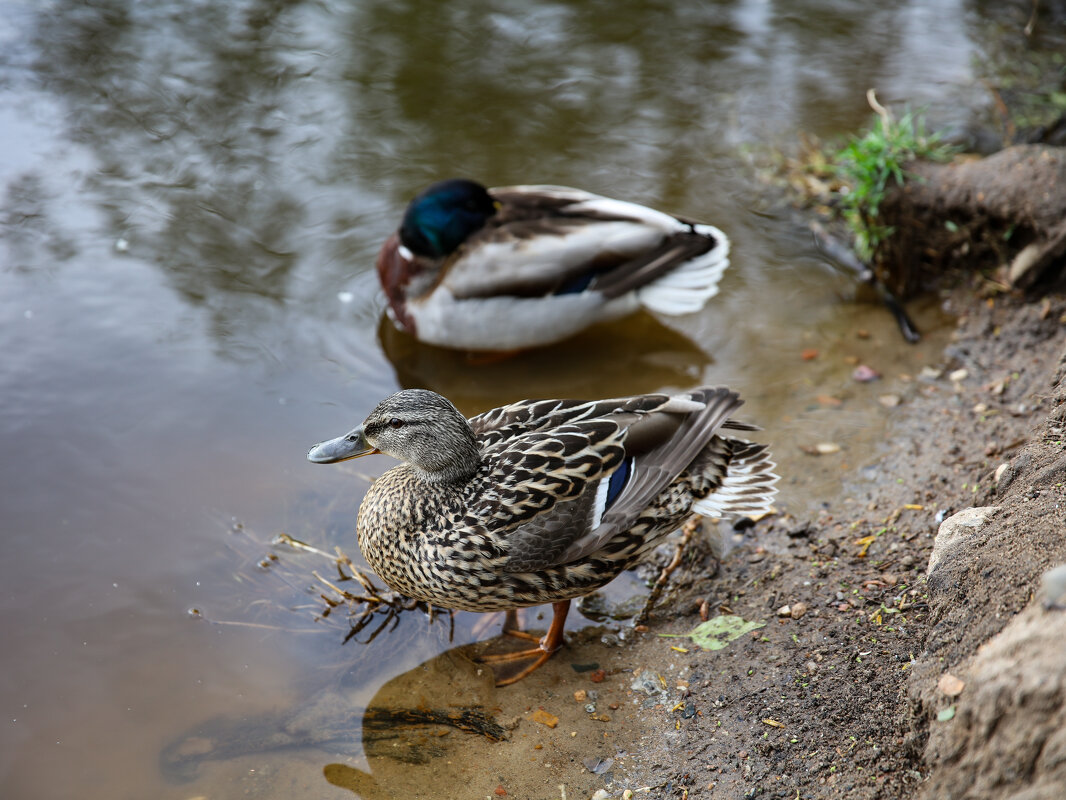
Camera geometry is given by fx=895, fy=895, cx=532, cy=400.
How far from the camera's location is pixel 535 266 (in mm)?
4980

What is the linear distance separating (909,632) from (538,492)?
1.28 meters

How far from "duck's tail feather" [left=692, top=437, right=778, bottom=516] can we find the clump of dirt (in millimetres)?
298

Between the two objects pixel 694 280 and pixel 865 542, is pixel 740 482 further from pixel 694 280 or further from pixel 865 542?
pixel 694 280

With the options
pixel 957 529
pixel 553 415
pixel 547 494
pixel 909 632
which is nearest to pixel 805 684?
pixel 909 632

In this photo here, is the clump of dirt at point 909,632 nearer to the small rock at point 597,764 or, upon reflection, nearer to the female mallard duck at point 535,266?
the small rock at point 597,764

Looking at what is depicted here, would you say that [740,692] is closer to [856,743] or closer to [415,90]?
[856,743]

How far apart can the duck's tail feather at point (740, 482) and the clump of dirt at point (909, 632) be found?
0.30 meters

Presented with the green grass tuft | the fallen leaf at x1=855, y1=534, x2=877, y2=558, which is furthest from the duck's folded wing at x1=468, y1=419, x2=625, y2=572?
the green grass tuft

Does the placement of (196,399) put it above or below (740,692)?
below

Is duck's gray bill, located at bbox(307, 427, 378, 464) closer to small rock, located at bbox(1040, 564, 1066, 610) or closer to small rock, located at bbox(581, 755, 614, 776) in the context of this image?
small rock, located at bbox(581, 755, 614, 776)

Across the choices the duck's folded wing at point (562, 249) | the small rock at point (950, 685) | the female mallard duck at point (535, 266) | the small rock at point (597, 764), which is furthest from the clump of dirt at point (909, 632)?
the duck's folded wing at point (562, 249)

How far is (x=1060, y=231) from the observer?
4.43 metres

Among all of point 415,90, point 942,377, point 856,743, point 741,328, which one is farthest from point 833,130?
point 856,743

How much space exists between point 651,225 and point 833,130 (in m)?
2.39
